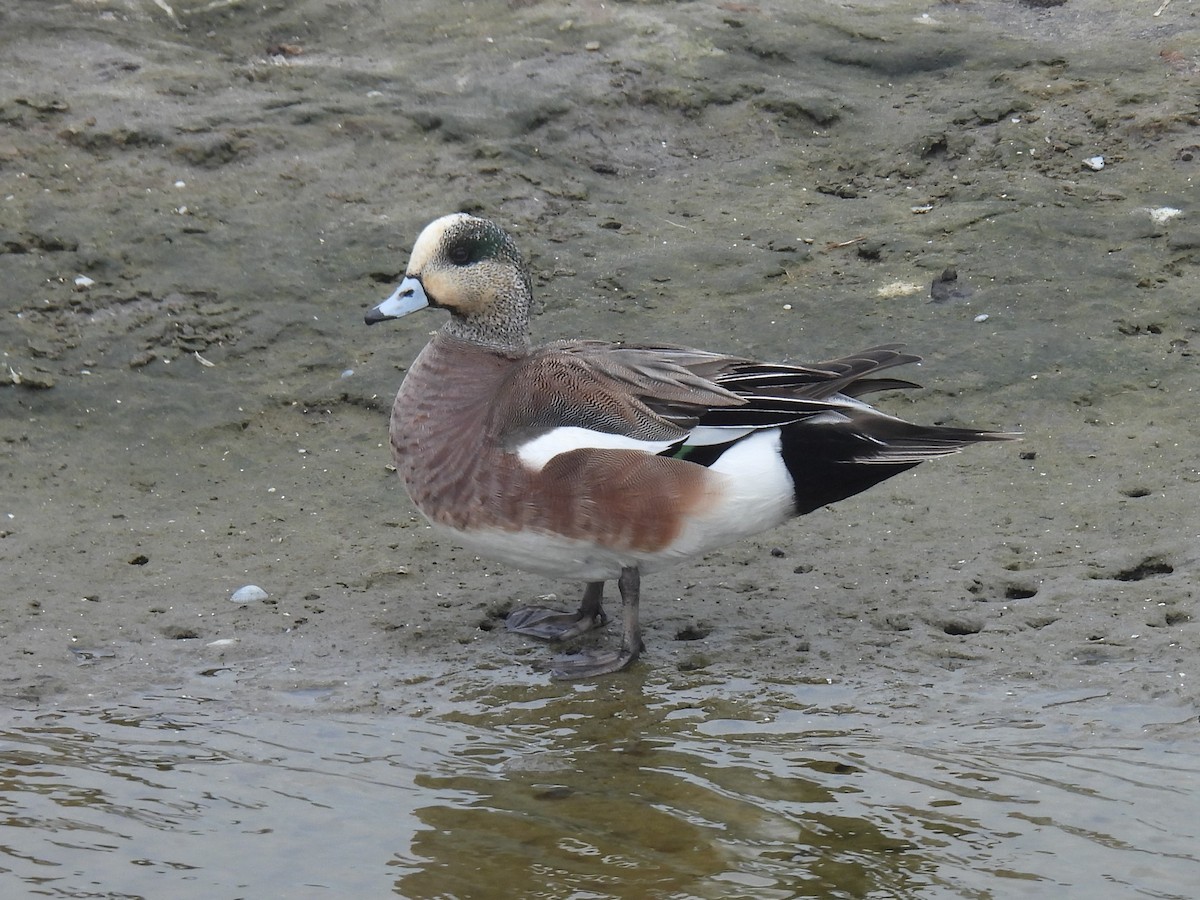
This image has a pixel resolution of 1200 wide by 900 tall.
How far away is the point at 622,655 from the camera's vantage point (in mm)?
3961

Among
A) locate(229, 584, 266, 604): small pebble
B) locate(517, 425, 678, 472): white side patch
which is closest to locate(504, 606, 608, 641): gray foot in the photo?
locate(517, 425, 678, 472): white side patch

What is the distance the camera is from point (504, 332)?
14.3 ft

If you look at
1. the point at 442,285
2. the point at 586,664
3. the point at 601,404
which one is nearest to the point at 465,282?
the point at 442,285

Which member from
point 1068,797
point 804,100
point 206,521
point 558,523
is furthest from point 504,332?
point 804,100

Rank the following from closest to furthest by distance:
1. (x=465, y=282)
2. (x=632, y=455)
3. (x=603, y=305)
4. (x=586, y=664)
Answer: (x=632, y=455), (x=586, y=664), (x=465, y=282), (x=603, y=305)

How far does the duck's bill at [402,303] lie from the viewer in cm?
427

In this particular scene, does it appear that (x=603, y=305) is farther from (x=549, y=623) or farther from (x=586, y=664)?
(x=586, y=664)

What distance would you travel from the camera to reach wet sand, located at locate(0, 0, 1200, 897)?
3.98 m

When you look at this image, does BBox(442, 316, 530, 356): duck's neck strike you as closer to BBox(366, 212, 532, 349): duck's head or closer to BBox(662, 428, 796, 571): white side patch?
BBox(366, 212, 532, 349): duck's head

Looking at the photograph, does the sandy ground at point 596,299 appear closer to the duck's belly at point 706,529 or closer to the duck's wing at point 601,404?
the duck's belly at point 706,529

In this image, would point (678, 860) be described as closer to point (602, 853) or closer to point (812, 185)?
point (602, 853)

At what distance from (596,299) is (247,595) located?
5.98 ft

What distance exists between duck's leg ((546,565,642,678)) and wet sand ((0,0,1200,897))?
0.09 meters

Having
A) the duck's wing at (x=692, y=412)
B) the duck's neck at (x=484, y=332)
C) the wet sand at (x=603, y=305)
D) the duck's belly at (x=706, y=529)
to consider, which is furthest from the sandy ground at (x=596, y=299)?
the duck's neck at (x=484, y=332)
